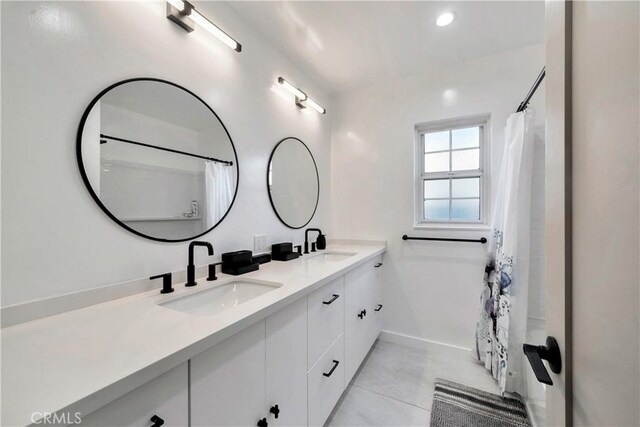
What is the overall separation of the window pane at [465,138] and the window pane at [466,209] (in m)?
0.53

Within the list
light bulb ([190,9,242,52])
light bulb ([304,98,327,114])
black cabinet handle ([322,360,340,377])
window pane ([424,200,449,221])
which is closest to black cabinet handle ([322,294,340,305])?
black cabinet handle ([322,360,340,377])

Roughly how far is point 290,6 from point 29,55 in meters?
1.34

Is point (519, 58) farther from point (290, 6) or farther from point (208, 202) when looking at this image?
point (208, 202)

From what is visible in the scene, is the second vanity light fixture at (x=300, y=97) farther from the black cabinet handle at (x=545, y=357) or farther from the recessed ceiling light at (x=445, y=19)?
the black cabinet handle at (x=545, y=357)

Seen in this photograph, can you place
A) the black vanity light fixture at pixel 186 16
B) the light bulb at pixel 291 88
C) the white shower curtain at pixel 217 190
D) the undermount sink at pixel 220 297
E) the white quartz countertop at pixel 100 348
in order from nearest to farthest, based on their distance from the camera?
1. the white quartz countertop at pixel 100 348
2. the undermount sink at pixel 220 297
3. the black vanity light fixture at pixel 186 16
4. the white shower curtain at pixel 217 190
5. the light bulb at pixel 291 88

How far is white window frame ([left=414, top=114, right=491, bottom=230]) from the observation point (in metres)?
2.16

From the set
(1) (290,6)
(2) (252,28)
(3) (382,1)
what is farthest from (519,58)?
(2) (252,28)

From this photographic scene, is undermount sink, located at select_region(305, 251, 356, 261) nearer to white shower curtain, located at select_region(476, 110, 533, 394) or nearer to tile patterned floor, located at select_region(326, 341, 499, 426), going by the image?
tile patterned floor, located at select_region(326, 341, 499, 426)

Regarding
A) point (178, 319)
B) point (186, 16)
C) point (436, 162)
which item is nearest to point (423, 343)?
point (436, 162)

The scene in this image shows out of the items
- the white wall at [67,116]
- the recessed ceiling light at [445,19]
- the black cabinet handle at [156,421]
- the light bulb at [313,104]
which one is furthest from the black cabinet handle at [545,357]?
the light bulb at [313,104]

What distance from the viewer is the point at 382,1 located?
1.51m

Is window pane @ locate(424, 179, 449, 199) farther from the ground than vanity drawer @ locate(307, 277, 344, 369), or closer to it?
farther from the ground

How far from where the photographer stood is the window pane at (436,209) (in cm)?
236

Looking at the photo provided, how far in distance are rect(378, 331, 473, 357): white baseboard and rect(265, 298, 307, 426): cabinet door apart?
1.51 m
